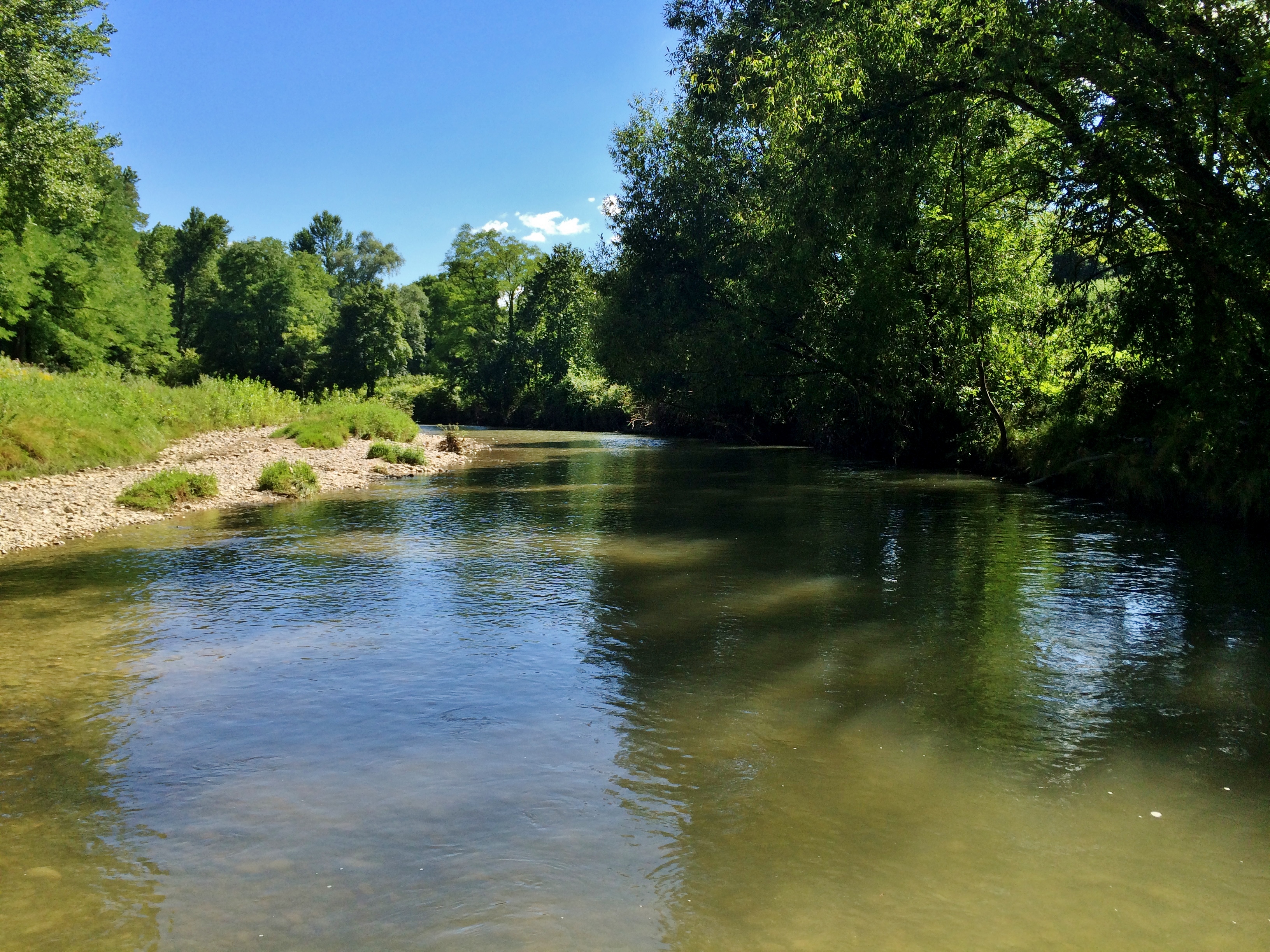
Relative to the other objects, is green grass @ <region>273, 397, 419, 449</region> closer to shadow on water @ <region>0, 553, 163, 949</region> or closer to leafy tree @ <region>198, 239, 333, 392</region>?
shadow on water @ <region>0, 553, 163, 949</region>

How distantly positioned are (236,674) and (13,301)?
42.0m

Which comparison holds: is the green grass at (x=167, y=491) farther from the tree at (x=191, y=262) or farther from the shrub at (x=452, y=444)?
the tree at (x=191, y=262)

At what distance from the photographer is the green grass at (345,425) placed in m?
27.8

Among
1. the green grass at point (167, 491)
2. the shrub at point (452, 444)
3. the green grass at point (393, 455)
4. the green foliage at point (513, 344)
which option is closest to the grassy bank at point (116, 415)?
the shrub at point (452, 444)

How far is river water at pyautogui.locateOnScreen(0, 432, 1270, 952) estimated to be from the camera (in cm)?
413

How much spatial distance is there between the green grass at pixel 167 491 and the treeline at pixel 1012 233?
13774 mm

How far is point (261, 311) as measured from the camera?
72.9 meters

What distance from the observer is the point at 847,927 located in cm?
397

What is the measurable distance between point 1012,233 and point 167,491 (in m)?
20.4

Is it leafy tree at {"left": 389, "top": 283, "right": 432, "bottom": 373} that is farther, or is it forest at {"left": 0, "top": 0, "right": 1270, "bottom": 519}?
leafy tree at {"left": 389, "top": 283, "right": 432, "bottom": 373}

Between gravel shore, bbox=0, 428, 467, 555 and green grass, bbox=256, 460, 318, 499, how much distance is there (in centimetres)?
21

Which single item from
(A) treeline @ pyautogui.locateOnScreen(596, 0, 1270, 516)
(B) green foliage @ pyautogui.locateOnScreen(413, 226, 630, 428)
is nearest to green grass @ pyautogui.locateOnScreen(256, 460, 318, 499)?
(A) treeline @ pyautogui.locateOnScreen(596, 0, 1270, 516)

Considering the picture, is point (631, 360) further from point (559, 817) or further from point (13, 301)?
point (559, 817)

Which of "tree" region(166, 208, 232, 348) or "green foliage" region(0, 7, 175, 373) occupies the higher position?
"tree" region(166, 208, 232, 348)
